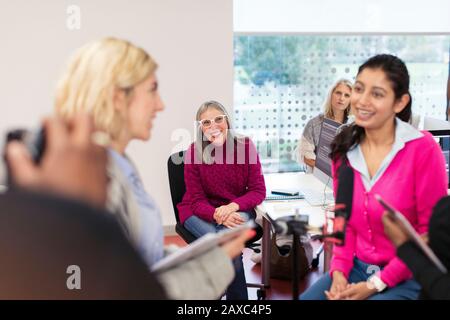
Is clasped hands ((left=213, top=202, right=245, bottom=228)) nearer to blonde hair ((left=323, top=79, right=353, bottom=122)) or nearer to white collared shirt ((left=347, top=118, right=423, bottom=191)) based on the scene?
white collared shirt ((left=347, top=118, right=423, bottom=191))

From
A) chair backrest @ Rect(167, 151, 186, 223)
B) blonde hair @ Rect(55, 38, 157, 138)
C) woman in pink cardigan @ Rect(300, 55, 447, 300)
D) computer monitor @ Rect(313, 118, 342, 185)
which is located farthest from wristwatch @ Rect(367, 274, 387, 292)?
chair backrest @ Rect(167, 151, 186, 223)

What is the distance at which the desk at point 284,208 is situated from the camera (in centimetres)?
274

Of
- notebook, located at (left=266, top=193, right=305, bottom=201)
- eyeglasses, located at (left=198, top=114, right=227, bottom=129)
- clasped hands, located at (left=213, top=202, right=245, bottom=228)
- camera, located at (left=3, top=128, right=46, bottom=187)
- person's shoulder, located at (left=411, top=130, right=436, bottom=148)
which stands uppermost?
camera, located at (left=3, top=128, right=46, bottom=187)

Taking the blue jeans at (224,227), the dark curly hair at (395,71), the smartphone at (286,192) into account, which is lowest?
the blue jeans at (224,227)

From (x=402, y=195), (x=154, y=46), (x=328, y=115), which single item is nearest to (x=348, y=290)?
(x=402, y=195)

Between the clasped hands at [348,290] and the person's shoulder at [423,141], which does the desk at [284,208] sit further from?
the person's shoulder at [423,141]

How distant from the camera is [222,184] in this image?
9.55 ft

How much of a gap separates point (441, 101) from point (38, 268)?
4.56 m

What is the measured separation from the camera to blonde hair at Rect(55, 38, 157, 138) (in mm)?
1299

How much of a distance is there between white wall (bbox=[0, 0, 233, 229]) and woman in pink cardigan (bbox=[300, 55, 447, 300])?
190 centimetres

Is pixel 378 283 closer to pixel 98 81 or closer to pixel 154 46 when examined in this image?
pixel 98 81

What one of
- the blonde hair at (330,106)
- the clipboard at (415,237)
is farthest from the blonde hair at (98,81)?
the blonde hair at (330,106)

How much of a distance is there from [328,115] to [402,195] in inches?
78.0

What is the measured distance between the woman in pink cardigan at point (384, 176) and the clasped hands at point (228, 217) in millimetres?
883
